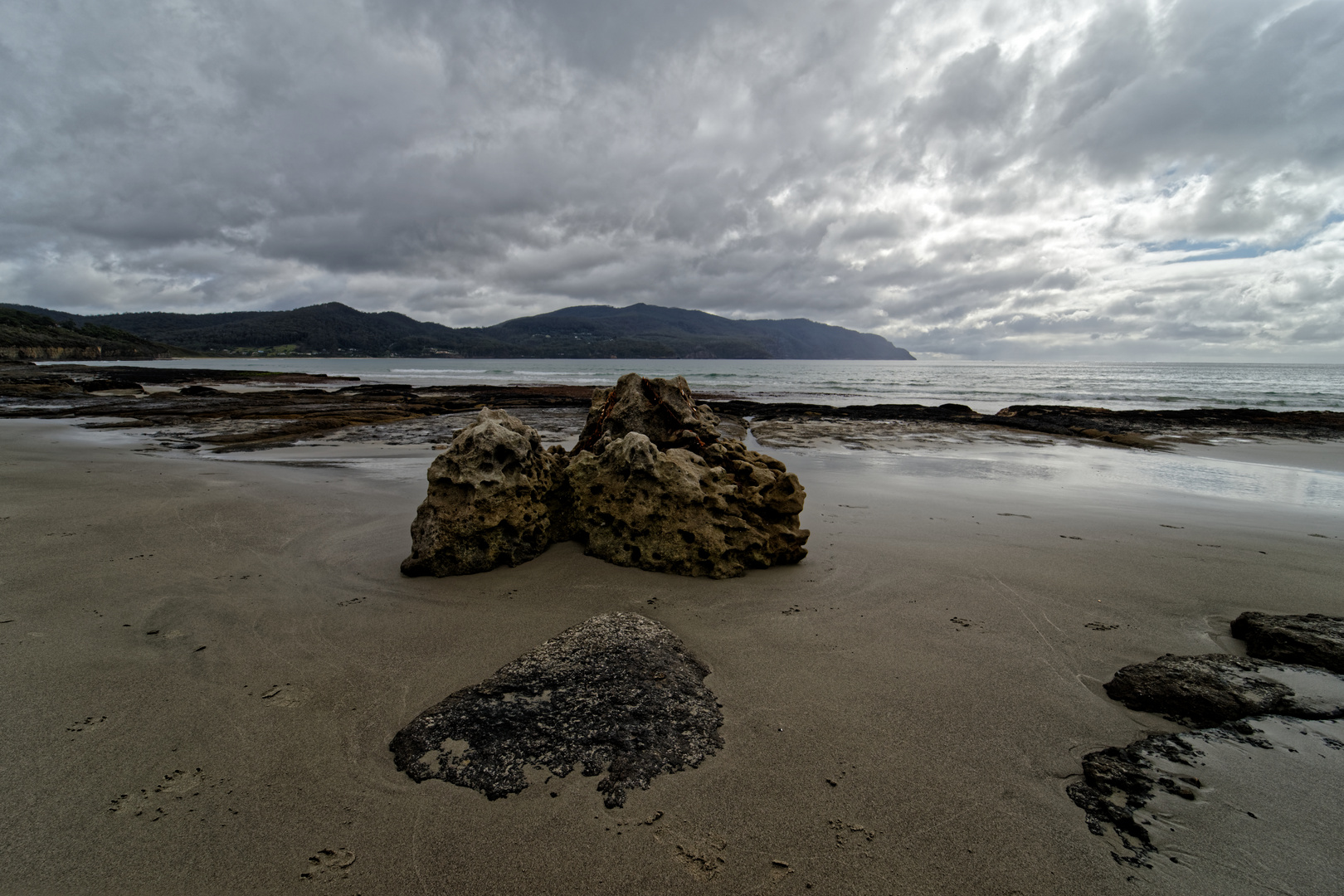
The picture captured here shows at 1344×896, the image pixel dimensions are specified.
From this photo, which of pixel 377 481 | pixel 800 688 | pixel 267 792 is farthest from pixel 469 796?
pixel 377 481

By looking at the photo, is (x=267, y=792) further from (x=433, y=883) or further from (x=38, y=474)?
(x=38, y=474)

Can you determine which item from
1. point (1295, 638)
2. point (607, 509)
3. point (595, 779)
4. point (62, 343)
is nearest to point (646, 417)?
point (607, 509)

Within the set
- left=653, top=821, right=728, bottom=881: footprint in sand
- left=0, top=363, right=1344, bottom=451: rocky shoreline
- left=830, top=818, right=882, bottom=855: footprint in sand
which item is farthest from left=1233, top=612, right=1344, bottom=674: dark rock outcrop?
left=0, top=363, right=1344, bottom=451: rocky shoreline

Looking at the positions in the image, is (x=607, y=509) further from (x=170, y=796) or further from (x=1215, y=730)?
(x=1215, y=730)

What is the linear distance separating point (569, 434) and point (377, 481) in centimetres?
877

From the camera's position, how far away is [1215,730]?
9.71 feet

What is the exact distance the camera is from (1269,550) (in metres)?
6.17

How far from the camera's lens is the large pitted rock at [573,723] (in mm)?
2592

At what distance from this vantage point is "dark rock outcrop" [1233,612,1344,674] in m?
3.60

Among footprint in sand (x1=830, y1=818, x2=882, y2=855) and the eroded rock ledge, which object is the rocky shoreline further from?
footprint in sand (x1=830, y1=818, x2=882, y2=855)

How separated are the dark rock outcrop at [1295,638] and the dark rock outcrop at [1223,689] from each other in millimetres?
125

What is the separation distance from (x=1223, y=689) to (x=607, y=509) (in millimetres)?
4603

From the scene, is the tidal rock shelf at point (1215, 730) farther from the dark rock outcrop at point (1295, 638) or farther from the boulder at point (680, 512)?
the boulder at point (680, 512)

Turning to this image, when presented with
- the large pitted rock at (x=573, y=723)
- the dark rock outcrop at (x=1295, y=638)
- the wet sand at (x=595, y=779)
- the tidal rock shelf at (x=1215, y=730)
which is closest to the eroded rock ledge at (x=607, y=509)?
the wet sand at (x=595, y=779)
